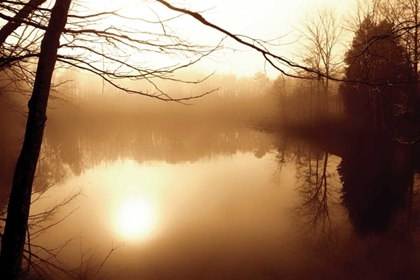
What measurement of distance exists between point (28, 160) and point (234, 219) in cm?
741

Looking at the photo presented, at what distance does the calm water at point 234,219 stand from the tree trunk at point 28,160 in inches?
90.4

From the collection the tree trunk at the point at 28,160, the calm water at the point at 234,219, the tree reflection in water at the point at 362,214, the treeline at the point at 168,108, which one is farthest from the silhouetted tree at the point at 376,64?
the treeline at the point at 168,108

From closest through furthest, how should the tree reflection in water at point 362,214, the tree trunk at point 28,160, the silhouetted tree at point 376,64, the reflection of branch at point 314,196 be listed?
the tree trunk at point 28,160 < the silhouetted tree at point 376,64 < the tree reflection in water at point 362,214 < the reflection of branch at point 314,196

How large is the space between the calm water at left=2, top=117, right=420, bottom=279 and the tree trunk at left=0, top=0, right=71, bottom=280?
7.54 ft

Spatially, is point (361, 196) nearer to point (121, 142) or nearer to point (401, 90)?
point (401, 90)

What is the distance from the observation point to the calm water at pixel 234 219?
6305 mm

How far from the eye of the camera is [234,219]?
8.83 meters

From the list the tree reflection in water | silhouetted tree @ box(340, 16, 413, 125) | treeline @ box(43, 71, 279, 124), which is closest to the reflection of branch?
the tree reflection in water

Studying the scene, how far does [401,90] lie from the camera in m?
19.3

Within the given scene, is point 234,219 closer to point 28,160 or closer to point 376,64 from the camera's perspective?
point 376,64

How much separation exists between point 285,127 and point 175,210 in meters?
24.7

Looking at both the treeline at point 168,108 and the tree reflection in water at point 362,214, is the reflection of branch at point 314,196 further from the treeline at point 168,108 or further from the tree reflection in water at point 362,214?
the treeline at point 168,108

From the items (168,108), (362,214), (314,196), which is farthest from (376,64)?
(168,108)

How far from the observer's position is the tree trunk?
75.6 inches
